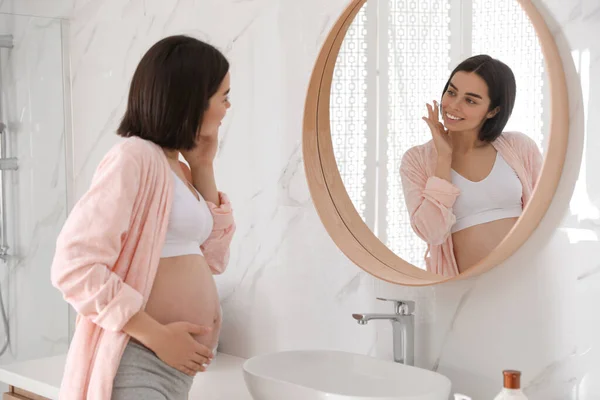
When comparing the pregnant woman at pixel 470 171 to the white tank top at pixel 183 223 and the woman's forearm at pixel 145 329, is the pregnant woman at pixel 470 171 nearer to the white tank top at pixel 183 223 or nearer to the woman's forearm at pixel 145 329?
the white tank top at pixel 183 223

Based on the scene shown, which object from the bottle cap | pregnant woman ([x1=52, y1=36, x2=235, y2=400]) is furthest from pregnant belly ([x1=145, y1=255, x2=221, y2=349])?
the bottle cap

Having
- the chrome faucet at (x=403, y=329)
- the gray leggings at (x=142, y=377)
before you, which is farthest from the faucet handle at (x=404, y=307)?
the gray leggings at (x=142, y=377)

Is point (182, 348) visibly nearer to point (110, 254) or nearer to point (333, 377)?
point (110, 254)

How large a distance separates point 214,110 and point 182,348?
0.51 meters

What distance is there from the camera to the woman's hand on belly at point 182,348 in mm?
1520

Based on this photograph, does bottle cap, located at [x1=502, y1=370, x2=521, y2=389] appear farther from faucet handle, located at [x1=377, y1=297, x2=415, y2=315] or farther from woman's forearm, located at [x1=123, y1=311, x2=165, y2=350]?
woman's forearm, located at [x1=123, y1=311, x2=165, y2=350]

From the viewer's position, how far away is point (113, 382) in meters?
1.49

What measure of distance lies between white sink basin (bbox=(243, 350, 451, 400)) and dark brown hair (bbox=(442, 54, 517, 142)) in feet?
1.80

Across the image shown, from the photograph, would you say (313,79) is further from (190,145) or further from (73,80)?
(73,80)

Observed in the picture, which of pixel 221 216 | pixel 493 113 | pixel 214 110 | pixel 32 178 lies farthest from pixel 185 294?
pixel 32 178

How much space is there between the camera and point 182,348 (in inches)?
60.8

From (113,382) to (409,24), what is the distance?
3.46ft

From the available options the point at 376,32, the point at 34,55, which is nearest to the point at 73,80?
the point at 34,55

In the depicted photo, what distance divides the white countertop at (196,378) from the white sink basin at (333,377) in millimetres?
134
